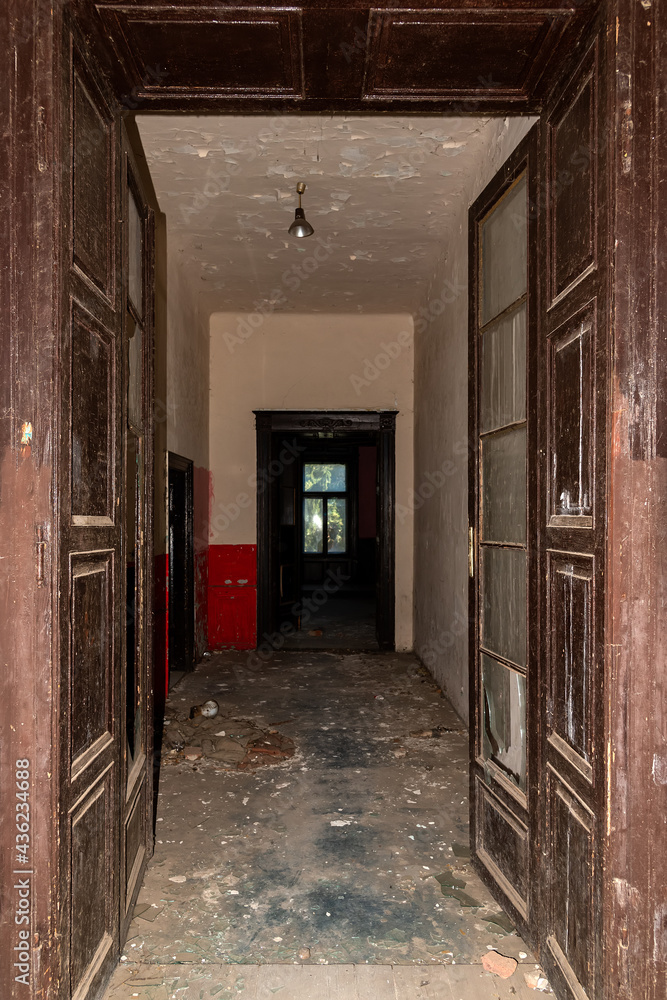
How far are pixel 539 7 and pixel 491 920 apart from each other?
274cm

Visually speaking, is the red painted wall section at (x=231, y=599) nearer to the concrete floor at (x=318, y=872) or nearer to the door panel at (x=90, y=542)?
the concrete floor at (x=318, y=872)

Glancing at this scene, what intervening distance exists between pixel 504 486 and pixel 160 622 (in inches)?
125

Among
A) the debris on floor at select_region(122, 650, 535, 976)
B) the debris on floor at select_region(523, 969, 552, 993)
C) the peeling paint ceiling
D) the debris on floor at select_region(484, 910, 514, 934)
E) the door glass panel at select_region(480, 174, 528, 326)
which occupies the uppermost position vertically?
the peeling paint ceiling

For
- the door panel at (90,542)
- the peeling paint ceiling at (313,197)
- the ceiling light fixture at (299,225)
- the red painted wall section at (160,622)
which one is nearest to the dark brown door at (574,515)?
the door panel at (90,542)

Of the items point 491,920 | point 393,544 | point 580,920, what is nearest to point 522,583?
point 580,920

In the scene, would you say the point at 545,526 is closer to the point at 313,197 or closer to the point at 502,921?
the point at 502,921

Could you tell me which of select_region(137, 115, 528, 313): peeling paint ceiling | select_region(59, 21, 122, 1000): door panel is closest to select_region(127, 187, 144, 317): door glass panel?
select_region(59, 21, 122, 1000): door panel

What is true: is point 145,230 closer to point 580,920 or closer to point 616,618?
point 616,618

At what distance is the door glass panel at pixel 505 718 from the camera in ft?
7.51

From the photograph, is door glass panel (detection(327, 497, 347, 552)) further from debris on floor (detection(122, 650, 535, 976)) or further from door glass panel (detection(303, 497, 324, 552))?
debris on floor (detection(122, 650, 535, 976))

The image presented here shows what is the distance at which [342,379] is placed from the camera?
23.1 feet

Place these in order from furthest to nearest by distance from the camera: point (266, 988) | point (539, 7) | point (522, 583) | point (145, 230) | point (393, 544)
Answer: point (393, 544) → point (145, 230) → point (522, 583) → point (266, 988) → point (539, 7)

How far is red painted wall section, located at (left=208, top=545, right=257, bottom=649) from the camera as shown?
6.92 m

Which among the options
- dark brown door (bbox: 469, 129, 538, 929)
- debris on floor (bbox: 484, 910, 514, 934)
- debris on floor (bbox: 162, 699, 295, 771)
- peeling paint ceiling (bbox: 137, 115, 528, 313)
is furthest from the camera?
debris on floor (bbox: 162, 699, 295, 771)
